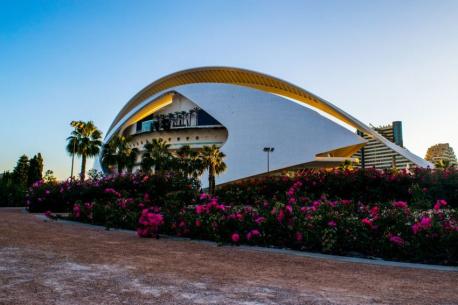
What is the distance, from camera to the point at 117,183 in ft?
45.6

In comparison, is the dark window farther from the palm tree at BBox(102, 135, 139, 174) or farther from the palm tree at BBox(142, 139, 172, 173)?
the palm tree at BBox(102, 135, 139, 174)

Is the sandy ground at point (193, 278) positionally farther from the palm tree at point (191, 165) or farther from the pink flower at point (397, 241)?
the palm tree at point (191, 165)

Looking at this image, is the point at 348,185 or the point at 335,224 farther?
the point at 348,185

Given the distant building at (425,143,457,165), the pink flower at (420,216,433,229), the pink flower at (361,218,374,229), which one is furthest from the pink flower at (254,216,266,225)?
the distant building at (425,143,457,165)

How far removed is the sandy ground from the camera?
2988 millimetres

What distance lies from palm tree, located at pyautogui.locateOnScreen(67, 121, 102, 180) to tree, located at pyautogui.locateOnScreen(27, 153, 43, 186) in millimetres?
20746

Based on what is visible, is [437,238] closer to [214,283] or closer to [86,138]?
[214,283]

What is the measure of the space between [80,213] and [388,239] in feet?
26.7

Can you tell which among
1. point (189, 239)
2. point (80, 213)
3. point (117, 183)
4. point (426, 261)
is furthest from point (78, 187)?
point (426, 261)

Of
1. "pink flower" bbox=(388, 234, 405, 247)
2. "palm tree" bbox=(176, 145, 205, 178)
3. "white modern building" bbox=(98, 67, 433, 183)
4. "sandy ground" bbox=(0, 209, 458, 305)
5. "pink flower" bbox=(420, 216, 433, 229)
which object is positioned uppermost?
"white modern building" bbox=(98, 67, 433, 183)

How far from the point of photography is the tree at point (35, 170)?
52.7 metres

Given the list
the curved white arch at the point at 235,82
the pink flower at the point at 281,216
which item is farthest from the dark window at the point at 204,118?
the pink flower at the point at 281,216

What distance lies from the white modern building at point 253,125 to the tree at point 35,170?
45.0 ft

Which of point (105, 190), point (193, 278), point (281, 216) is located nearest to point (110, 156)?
point (105, 190)
